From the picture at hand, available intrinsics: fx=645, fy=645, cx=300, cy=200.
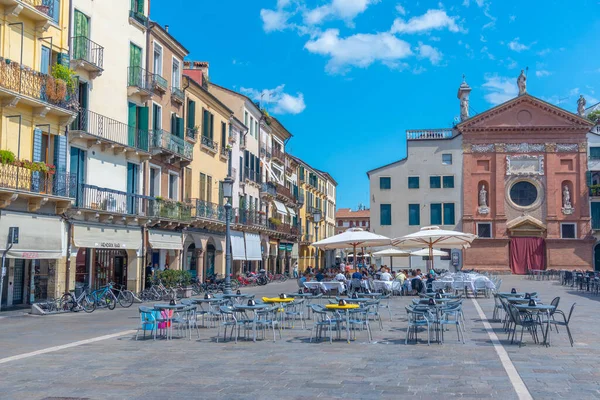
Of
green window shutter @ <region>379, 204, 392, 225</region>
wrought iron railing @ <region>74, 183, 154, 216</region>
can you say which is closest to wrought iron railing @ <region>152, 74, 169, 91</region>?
wrought iron railing @ <region>74, 183, 154, 216</region>

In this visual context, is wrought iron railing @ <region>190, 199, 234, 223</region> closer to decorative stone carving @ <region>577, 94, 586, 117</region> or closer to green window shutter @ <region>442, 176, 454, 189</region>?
green window shutter @ <region>442, 176, 454, 189</region>

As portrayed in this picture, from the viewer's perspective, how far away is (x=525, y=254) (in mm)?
51500

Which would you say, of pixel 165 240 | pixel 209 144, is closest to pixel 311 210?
pixel 209 144

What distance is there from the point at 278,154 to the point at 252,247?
12190 millimetres

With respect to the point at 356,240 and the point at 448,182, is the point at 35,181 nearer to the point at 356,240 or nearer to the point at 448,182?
the point at 356,240

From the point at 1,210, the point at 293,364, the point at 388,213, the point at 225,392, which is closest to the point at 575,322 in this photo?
the point at 293,364

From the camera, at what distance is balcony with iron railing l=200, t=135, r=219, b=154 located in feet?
112

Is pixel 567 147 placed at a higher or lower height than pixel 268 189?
higher

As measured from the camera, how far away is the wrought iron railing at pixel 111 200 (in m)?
23.0

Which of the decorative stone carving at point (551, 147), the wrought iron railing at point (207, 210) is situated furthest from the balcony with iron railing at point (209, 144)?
the decorative stone carving at point (551, 147)

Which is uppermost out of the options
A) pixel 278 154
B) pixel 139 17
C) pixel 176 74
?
pixel 139 17

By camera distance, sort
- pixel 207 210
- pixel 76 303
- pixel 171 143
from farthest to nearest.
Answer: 1. pixel 207 210
2. pixel 171 143
3. pixel 76 303

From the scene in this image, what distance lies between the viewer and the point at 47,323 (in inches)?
679

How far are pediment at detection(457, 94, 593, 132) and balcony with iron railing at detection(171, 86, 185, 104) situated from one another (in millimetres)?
28777
